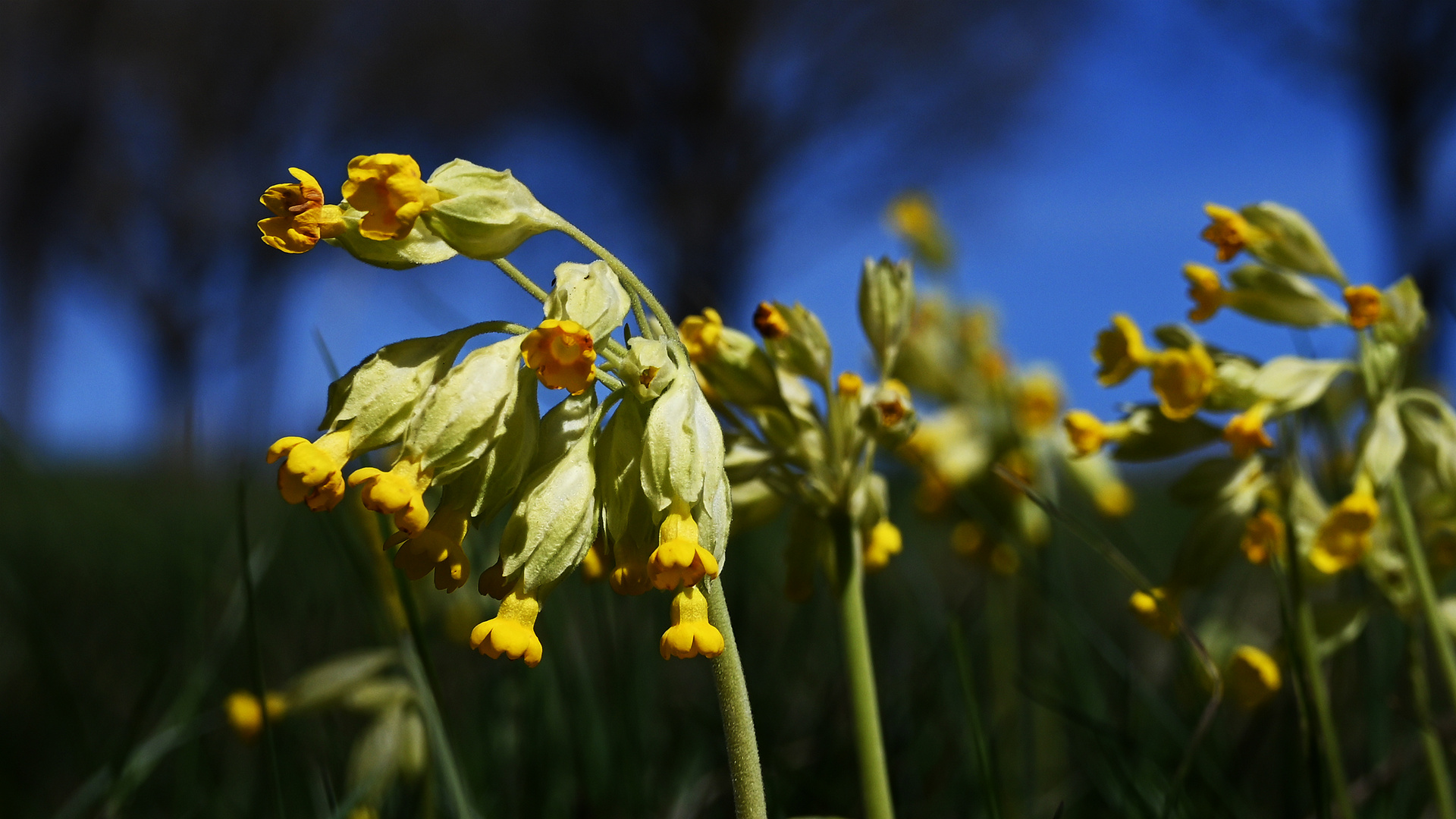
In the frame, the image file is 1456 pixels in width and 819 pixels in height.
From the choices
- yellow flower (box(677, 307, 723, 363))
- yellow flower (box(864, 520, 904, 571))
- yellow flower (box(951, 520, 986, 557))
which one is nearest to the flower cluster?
yellow flower (box(677, 307, 723, 363))

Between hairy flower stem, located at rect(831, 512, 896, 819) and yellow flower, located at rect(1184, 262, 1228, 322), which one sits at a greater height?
yellow flower, located at rect(1184, 262, 1228, 322)

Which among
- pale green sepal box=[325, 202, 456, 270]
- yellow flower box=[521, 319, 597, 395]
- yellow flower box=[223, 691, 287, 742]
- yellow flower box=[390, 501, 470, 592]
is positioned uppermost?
pale green sepal box=[325, 202, 456, 270]

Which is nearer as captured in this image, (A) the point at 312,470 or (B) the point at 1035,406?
(A) the point at 312,470

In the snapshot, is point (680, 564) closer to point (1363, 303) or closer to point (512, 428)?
point (512, 428)

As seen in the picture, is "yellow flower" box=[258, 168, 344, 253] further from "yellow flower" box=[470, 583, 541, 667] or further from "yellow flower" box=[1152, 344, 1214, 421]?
"yellow flower" box=[1152, 344, 1214, 421]

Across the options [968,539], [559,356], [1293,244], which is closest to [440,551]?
[559,356]

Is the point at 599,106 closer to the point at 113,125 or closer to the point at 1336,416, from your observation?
the point at 113,125

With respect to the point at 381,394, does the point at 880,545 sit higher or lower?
lower
